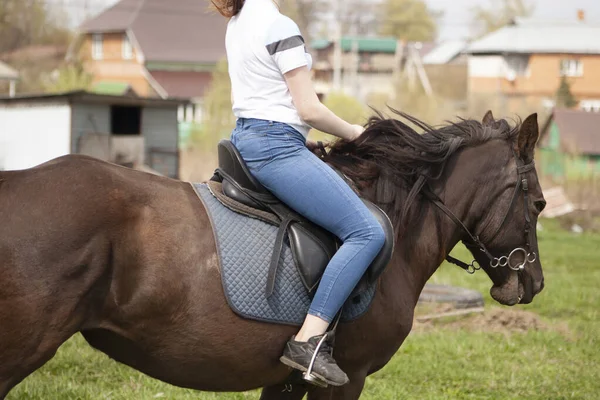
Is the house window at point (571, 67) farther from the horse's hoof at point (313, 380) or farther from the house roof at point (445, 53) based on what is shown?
the horse's hoof at point (313, 380)

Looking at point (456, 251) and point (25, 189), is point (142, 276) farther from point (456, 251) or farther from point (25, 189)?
point (456, 251)

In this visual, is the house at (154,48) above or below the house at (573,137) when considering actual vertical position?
above

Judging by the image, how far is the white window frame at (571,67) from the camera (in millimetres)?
51781

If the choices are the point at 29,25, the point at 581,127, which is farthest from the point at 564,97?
the point at 29,25

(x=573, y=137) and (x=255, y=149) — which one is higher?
(x=255, y=149)

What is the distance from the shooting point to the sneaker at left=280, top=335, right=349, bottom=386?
4.33 metres

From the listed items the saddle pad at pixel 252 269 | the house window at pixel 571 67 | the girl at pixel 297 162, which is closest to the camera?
the saddle pad at pixel 252 269

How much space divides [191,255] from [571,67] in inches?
2047

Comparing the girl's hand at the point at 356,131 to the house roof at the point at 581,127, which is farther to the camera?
the house roof at the point at 581,127

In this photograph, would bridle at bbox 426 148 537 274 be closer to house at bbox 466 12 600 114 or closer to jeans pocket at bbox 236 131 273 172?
jeans pocket at bbox 236 131 273 172

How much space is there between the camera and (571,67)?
52531 mm

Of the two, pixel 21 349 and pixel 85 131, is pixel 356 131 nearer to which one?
pixel 21 349

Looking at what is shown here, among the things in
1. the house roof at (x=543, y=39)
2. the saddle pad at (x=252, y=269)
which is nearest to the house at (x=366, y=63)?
the house roof at (x=543, y=39)

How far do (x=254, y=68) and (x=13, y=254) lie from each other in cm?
151
